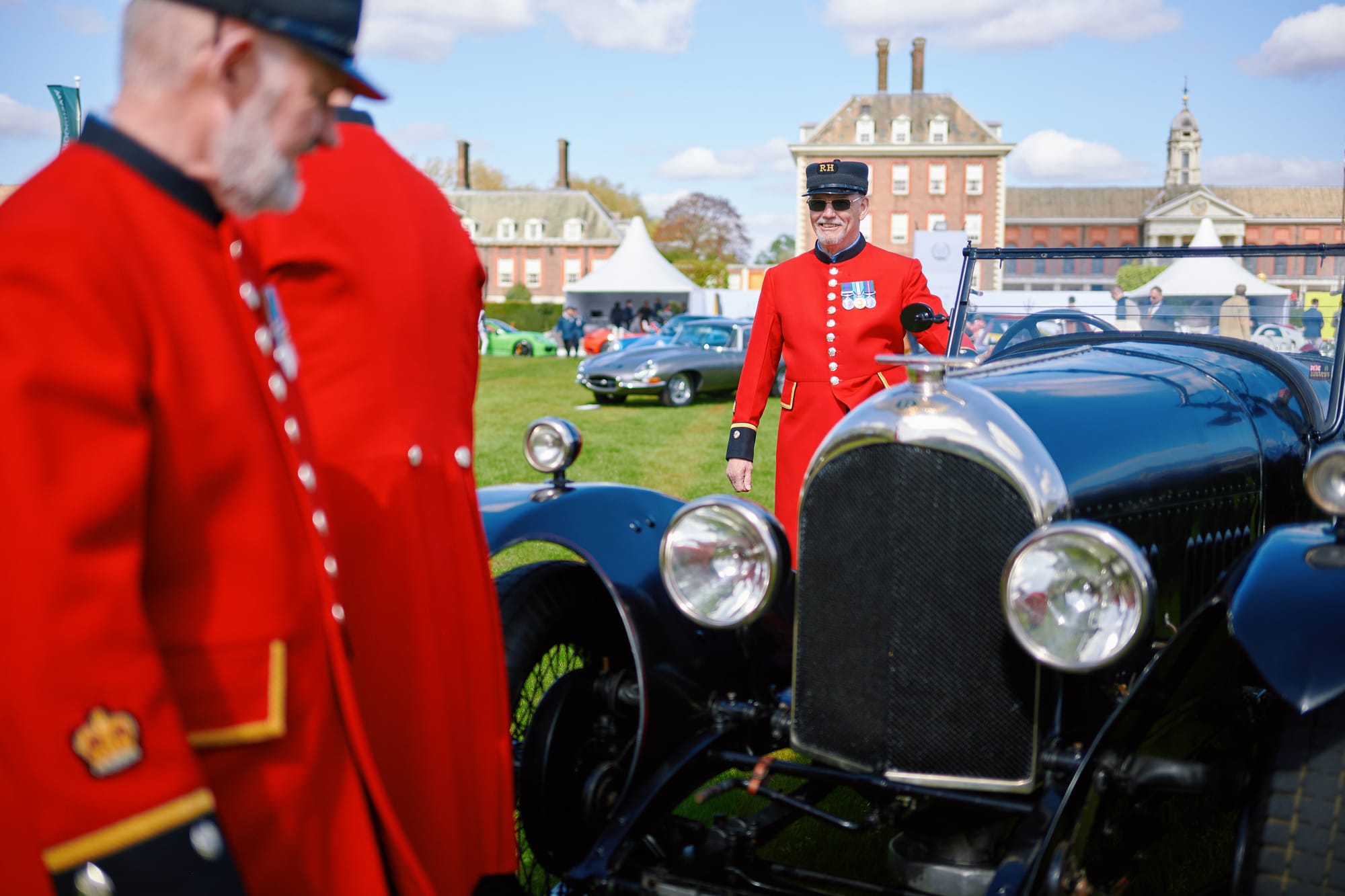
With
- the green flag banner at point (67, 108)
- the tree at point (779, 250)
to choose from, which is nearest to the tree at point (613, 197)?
the tree at point (779, 250)

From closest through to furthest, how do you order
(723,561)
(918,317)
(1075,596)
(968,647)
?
(1075,596) < (968,647) < (723,561) < (918,317)

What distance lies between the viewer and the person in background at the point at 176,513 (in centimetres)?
108

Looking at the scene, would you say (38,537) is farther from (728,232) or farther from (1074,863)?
(728,232)

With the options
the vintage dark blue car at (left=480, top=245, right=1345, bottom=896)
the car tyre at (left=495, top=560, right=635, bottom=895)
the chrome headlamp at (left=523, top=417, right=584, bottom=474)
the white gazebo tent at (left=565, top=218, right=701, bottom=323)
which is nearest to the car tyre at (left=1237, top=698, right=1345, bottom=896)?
the vintage dark blue car at (left=480, top=245, right=1345, bottom=896)

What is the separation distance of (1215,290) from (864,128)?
59.1 meters

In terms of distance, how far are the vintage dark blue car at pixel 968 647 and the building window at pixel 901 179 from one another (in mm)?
59230

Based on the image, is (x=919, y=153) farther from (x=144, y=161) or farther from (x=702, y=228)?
(x=144, y=161)

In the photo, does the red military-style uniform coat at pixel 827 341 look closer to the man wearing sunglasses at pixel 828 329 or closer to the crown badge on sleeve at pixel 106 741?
the man wearing sunglasses at pixel 828 329

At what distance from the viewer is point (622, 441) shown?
12.3m

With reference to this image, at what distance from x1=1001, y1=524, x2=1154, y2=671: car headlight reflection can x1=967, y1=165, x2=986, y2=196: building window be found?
61.3 meters

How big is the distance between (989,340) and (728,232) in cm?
6870

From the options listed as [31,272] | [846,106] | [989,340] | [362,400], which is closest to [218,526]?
[31,272]

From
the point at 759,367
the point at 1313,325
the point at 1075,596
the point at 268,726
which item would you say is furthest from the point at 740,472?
the point at 268,726

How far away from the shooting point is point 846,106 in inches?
2387
